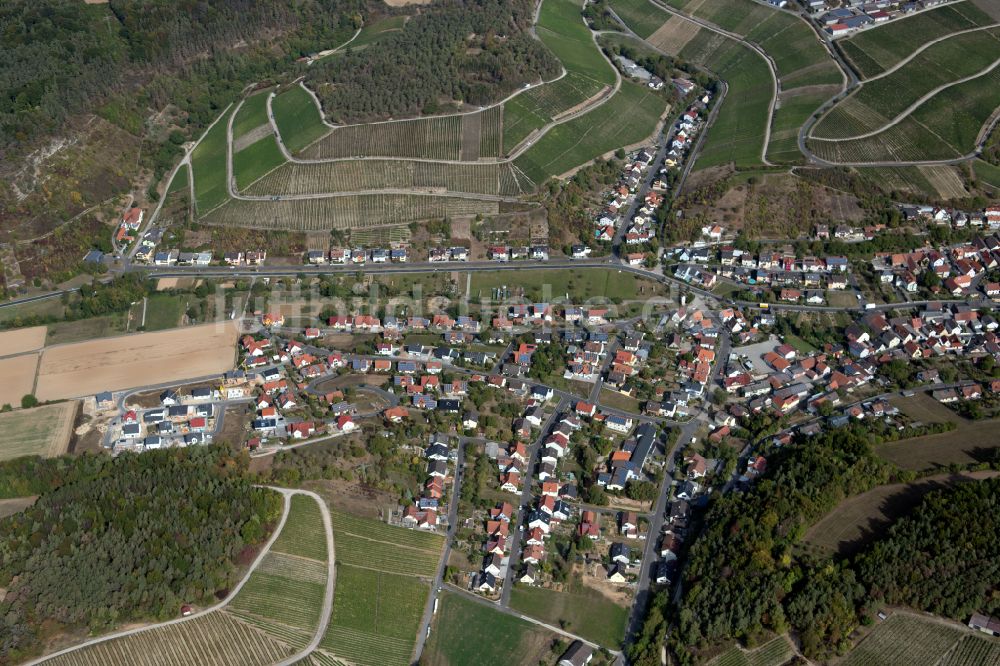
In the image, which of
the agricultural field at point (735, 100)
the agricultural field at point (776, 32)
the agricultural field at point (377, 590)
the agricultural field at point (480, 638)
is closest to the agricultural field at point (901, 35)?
the agricultural field at point (776, 32)

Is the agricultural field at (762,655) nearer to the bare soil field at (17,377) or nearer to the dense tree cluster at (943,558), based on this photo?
the dense tree cluster at (943,558)

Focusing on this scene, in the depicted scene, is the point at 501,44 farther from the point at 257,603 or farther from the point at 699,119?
the point at 257,603

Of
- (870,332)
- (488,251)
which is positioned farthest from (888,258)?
(488,251)

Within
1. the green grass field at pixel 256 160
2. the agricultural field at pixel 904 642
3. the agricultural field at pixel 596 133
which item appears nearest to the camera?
the agricultural field at pixel 904 642

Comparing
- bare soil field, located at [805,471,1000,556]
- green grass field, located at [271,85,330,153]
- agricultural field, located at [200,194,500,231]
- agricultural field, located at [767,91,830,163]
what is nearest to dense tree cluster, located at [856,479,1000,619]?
bare soil field, located at [805,471,1000,556]

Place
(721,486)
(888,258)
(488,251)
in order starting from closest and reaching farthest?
1. (721,486)
2. (888,258)
3. (488,251)

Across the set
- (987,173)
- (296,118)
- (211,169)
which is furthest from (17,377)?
(987,173)
